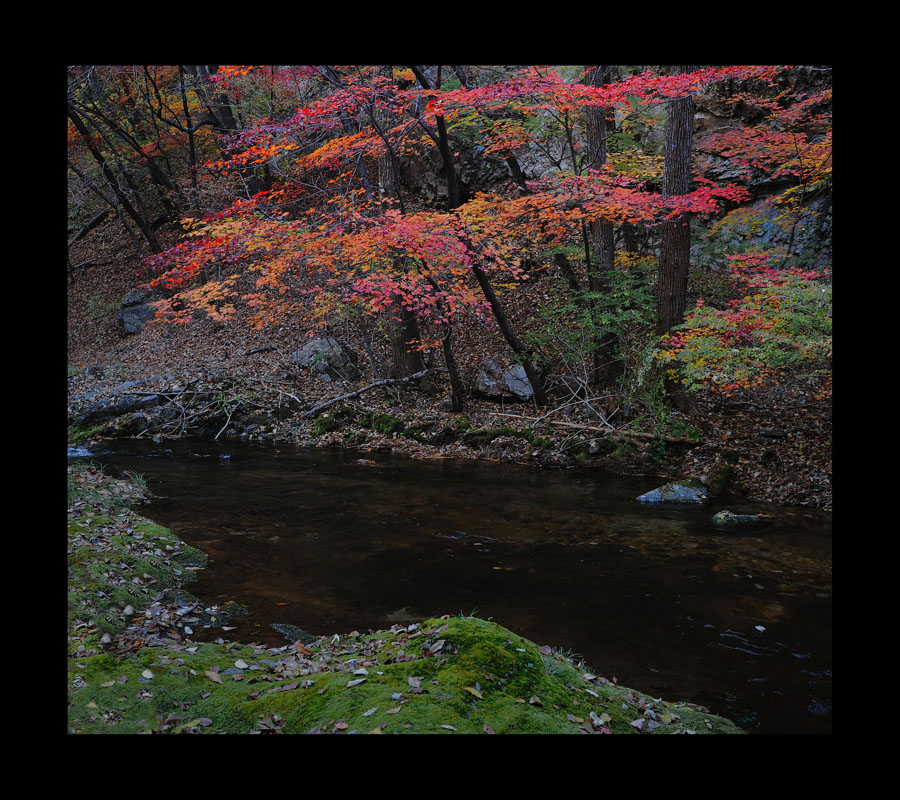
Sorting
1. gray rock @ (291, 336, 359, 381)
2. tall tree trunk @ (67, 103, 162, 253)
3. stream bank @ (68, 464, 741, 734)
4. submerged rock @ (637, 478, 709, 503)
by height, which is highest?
tall tree trunk @ (67, 103, 162, 253)

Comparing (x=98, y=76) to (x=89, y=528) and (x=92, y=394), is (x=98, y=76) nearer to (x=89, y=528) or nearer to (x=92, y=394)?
(x=92, y=394)

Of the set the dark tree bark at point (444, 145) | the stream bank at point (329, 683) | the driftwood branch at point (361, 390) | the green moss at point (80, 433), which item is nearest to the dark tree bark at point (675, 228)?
the dark tree bark at point (444, 145)

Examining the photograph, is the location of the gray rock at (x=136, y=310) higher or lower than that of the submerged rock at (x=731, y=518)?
higher

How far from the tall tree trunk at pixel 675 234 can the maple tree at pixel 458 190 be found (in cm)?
5

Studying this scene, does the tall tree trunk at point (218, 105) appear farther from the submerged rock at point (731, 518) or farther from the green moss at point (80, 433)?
the submerged rock at point (731, 518)

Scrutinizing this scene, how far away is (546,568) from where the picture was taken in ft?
20.4

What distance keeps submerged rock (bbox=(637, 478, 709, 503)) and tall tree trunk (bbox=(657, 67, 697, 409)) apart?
2304mm

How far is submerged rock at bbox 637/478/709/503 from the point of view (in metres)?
8.30

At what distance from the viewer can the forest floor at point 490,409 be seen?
8938 mm

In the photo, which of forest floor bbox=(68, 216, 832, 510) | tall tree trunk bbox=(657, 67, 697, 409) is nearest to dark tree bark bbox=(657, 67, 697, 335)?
tall tree trunk bbox=(657, 67, 697, 409)

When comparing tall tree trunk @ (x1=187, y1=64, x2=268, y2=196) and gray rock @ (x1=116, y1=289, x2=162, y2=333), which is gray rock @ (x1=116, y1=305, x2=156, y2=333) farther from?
tall tree trunk @ (x1=187, y1=64, x2=268, y2=196)

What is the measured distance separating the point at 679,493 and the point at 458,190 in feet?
23.8
